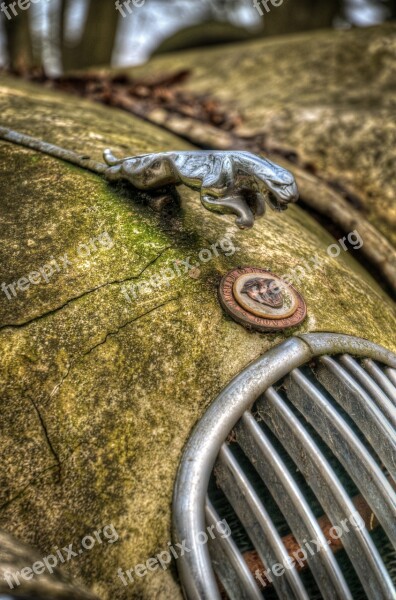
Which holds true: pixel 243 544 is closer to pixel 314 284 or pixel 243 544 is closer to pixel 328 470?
pixel 328 470

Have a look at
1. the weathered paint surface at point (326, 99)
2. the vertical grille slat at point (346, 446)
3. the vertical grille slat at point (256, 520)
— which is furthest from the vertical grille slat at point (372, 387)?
the weathered paint surface at point (326, 99)

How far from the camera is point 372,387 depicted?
1516 millimetres

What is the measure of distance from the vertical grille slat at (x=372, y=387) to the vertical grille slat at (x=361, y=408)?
0.03m

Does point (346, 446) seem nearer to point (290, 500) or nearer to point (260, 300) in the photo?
point (290, 500)

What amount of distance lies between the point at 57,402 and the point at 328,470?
2.45 ft

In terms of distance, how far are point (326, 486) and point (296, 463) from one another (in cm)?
9

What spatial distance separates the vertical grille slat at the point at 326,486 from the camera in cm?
124

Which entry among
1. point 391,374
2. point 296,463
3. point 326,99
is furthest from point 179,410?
point 326,99

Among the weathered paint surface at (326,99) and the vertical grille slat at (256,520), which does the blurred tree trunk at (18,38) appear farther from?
the vertical grille slat at (256,520)

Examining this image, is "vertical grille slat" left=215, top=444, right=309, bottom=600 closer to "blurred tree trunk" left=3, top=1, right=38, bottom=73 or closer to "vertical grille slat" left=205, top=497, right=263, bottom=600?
"vertical grille slat" left=205, top=497, right=263, bottom=600

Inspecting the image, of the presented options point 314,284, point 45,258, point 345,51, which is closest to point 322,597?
point 314,284

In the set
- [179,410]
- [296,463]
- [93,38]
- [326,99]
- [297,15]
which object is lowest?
[296,463]

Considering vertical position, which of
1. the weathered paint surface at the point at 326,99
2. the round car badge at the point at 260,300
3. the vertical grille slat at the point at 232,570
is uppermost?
the weathered paint surface at the point at 326,99

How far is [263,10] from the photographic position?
7.25 meters
